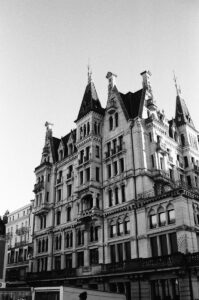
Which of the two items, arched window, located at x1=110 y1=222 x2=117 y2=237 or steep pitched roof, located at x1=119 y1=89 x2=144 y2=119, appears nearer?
arched window, located at x1=110 y1=222 x2=117 y2=237

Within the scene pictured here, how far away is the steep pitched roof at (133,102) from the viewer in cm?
5347

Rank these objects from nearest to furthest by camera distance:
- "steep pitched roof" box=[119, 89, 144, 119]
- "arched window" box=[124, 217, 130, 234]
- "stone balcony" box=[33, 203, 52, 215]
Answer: "arched window" box=[124, 217, 130, 234]
"steep pitched roof" box=[119, 89, 144, 119]
"stone balcony" box=[33, 203, 52, 215]

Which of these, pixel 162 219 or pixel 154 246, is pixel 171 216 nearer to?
pixel 162 219

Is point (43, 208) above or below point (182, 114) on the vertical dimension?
below

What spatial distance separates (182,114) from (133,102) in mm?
12022

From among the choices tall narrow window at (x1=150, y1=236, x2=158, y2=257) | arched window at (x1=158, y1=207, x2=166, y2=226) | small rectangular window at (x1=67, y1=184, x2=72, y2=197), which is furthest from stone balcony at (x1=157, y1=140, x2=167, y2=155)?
small rectangular window at (x1=67, y1=184, x2=72, y2=197)

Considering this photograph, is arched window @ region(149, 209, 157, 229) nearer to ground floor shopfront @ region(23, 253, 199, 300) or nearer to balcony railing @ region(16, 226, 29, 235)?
ground floor shopfront @ region(23, 253, 199, 300)

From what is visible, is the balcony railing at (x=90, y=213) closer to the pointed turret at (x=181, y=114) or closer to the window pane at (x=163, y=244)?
the window pane at (x=163, y=244)

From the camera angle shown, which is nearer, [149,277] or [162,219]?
[149,277]

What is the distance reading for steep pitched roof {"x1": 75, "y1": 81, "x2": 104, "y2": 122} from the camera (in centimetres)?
6003

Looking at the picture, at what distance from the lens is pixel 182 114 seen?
63062 mm

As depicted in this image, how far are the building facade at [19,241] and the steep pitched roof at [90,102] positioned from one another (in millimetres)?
32810

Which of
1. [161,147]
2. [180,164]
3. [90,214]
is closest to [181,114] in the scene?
[180,164]

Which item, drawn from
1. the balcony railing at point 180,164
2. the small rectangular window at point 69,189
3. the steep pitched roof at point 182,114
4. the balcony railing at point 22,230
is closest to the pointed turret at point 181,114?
the steep pitched roof at point 182,114
